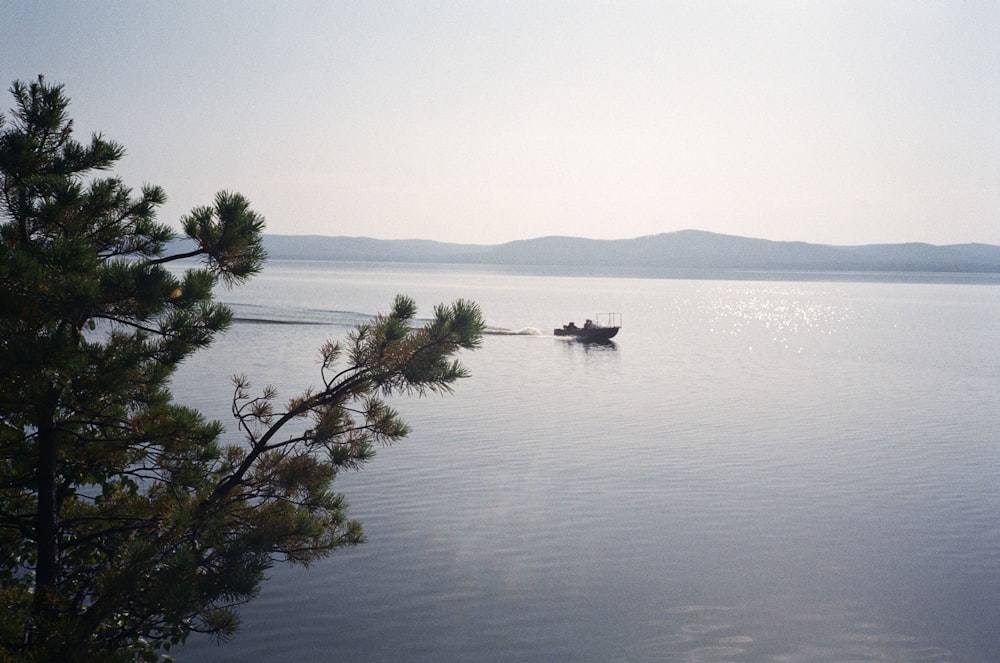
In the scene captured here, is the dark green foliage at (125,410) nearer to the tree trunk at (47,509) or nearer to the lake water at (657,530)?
the tree trunk at (47,509)

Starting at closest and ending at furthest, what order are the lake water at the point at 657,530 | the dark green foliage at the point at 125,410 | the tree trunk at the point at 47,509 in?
1. the dark green foliage at the point at 125,410
2. the tree trunk at the point at 47,509
3. the lake water at the point at 657,530

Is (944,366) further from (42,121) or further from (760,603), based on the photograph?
(42,121)

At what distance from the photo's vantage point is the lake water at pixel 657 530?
17.5 m

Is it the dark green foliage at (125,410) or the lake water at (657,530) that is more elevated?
the dark green foliage at (125,410)

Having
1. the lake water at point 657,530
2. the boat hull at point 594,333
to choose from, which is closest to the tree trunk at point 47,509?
the lake water at point 657,530

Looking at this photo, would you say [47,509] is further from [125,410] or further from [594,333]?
[594,333]

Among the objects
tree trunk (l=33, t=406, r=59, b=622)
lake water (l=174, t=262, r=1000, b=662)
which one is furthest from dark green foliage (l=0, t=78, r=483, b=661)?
lake water (l=174, t=262, r=1000, b=662)

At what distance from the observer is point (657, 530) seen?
24250mm

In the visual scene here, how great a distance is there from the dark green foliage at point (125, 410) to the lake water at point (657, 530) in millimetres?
7466

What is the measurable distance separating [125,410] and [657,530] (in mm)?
17033

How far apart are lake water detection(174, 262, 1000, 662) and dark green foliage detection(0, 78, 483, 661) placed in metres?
7.47

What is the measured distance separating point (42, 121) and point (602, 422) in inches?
1354

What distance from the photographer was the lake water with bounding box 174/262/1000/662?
17531mm

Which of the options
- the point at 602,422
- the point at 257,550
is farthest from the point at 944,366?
the point at 257,550
